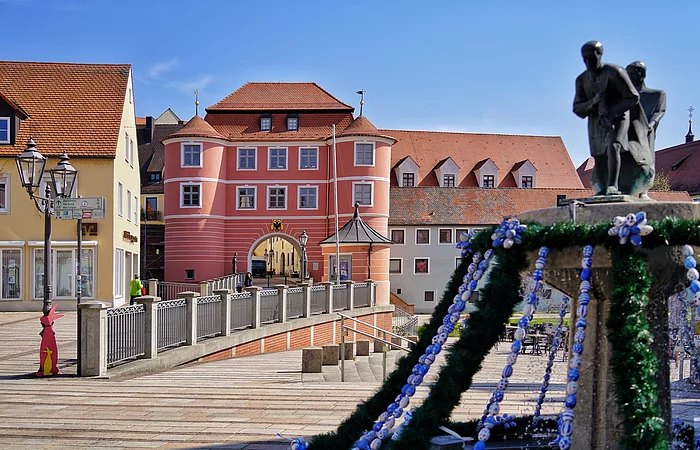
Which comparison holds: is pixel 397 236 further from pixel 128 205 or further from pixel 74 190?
pixel 74 190

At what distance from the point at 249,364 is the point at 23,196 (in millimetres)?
20649

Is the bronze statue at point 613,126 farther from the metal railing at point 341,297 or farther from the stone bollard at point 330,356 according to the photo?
the metal railing at point 341,297

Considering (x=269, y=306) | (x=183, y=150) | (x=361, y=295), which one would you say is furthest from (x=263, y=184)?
(x=269, y=306)

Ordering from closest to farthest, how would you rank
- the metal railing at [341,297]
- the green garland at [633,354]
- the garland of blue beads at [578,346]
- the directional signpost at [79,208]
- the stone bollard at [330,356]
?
the green garland at [633,354]
the garland of blue beads at [578,346]
the directional signpost at [79,208]
the stone bollard at [330,356]
the metal railing at [341,297]

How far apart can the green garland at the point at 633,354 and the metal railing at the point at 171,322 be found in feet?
38.7

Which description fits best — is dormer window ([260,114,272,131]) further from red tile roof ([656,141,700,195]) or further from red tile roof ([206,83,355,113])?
red tile roof ([656,141,700,195])

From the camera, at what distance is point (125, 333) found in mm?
14828

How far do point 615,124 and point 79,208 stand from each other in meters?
11.4

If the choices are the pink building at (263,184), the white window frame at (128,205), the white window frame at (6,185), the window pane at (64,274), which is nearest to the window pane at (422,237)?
the pink building at (263,184)

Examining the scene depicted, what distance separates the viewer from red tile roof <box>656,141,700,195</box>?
7712 cm

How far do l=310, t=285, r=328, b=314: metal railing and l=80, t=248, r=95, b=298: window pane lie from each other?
10.8 m

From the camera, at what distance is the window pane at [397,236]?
189ft

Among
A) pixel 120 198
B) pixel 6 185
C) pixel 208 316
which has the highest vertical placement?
pixel 6 185

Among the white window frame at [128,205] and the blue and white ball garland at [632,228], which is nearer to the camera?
the blue and white ball garland at [632,228]
